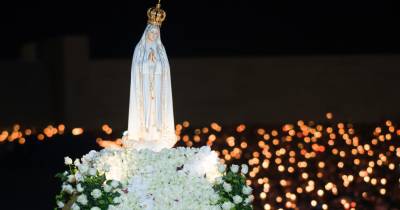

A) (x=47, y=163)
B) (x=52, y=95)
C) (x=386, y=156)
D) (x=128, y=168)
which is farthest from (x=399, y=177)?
(x=128, y=168)

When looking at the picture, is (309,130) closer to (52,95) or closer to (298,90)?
(298,90)

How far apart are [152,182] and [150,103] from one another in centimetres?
74

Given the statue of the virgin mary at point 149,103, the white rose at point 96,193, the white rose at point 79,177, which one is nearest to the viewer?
the white rose at point 96,193

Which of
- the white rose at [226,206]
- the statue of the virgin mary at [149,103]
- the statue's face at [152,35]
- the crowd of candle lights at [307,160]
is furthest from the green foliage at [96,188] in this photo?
the crowd of candle lights at [307,160]

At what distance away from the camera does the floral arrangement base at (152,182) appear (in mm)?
6461

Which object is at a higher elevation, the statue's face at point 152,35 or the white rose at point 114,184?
the statue's face at point 152,35

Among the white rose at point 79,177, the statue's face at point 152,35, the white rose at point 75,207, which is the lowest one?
the white rose at point 75,207

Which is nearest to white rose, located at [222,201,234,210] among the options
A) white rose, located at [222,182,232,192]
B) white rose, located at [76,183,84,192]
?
white rose, located at [222,182,232,192]

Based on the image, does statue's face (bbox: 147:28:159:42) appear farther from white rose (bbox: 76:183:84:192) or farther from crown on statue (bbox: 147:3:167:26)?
white rose (bbox: 76:183:84:192)

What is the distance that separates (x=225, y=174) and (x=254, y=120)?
9.10m

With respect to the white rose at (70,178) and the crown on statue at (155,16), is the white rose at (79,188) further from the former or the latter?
the crown on statue at (155,16)

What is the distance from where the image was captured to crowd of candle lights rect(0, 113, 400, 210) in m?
12.1

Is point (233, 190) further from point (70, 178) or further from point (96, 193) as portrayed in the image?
point (70, 178)

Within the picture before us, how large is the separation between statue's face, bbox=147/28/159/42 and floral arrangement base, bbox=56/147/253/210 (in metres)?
0.91
